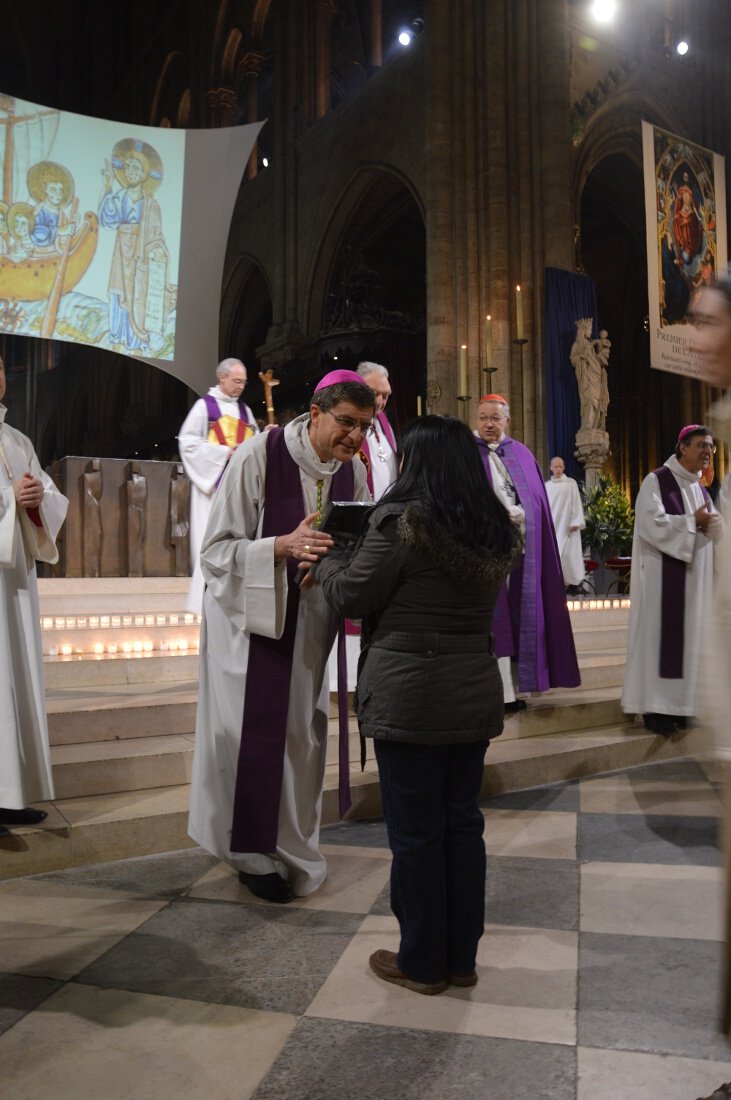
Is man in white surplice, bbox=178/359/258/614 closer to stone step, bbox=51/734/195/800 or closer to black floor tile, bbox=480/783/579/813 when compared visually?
stone step, bbox=51/734/195/800

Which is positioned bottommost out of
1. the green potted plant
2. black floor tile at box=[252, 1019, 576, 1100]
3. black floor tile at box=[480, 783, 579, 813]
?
black floor tile at box=[480, 783, 579, 813]

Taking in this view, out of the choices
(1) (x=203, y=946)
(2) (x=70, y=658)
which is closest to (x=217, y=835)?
(1) (x=203, y=946)

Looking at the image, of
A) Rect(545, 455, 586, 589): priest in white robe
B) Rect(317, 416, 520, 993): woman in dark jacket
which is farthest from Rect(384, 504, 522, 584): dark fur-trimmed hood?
Rect(545, 455, 586, 589): priest in white robe

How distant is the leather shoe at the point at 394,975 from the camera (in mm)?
2316

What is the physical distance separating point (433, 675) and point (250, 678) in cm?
94

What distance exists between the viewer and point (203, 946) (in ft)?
8.57

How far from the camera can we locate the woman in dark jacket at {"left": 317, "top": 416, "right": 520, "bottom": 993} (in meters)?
2.27

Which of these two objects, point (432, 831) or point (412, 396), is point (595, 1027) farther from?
point (412, 396)

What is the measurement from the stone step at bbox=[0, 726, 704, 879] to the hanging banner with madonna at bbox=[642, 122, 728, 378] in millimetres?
7672

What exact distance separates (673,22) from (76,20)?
18.0 m

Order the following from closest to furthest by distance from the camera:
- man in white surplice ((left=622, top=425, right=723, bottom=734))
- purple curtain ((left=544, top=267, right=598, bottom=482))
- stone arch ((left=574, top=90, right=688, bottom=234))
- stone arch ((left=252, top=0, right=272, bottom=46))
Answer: man in white surplice ((left=622, top=425, right=723, bottom=734)) → purple curtain ((left=544, top=267, right=598, bottom=482)) → stone arch ((left=574, top=90, right=688, bottom=234)) → stone arch ((left=252, top=0, right=272, bottom=46))

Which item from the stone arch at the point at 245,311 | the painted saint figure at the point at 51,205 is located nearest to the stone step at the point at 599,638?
the painted saint figure at the point at 51,205

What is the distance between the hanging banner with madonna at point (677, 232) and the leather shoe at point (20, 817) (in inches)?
394

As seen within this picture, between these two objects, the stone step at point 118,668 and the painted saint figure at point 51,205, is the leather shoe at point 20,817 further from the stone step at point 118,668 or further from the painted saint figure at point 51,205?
the painted saint figure at point 51,205
